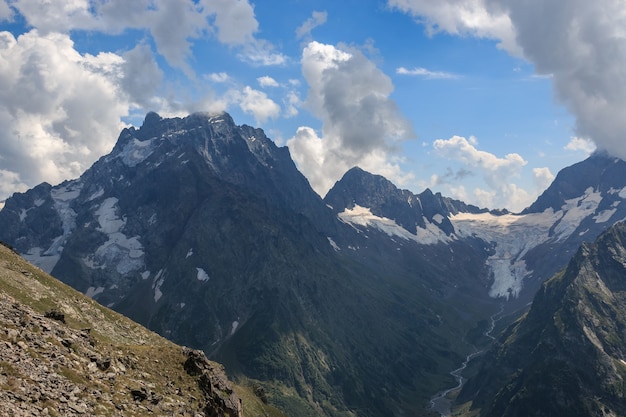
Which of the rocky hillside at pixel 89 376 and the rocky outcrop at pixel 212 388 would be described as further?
the rocky outcrop at pixel 212 388

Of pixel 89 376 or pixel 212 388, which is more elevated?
pixel 212 388

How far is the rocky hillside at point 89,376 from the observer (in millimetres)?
52969

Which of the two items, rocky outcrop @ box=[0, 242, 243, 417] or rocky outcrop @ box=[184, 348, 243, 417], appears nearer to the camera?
rocky outcrop @ box=[0, 242, 243, 417]

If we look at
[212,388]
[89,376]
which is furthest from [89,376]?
[212,388]

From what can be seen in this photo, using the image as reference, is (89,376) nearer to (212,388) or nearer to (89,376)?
(89,376)

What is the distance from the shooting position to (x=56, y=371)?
58.6 metres

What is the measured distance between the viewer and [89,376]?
6344 centimetres

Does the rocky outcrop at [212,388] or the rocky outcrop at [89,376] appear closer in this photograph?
the rocky outcrop at [89,376]

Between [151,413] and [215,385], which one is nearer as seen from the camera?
[151,413]

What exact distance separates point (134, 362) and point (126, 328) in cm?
7242

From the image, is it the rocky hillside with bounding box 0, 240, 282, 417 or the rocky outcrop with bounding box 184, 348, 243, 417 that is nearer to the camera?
the rocky hillside with bounding box 0, 240, 282, 417

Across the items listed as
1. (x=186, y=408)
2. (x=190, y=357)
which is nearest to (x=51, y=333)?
(x=186, y=408)

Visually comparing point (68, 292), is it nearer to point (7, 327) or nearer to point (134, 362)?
point (134, 362)

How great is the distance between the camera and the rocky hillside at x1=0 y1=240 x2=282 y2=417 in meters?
53.0
